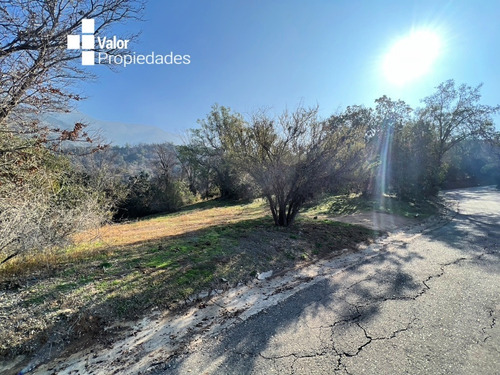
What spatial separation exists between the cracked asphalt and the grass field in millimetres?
1085

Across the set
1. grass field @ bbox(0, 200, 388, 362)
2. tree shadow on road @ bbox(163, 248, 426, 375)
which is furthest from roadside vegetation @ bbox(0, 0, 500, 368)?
tree shadow on road @ bbox(163, 248, 426, 375)

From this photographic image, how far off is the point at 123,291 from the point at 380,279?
4275 mm

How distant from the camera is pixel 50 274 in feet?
12.3

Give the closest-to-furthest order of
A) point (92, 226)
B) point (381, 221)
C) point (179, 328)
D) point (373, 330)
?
point (373, 330) → point (179, 328) → point (92, 226) → point (381, 221)

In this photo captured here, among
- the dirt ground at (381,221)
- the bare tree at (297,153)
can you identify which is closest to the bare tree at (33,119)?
the bare tree at (297,153)

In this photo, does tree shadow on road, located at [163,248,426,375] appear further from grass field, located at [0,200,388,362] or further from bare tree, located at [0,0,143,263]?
bare tree, located at [0,0,143,263]

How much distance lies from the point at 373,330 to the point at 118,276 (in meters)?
3.77

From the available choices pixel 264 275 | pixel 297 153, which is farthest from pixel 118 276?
pixel 297 153

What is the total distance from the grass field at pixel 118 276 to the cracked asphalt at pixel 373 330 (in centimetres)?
108

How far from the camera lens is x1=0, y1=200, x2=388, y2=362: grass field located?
9.01 ft

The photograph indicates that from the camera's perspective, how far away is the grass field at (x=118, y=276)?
9.01ft

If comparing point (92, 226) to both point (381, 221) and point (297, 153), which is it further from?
point (381, 221)

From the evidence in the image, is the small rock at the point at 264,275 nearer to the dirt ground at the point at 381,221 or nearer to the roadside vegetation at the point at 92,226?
the roadside vegetation at the point at 92,226

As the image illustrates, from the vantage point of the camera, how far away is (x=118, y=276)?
3834mm
